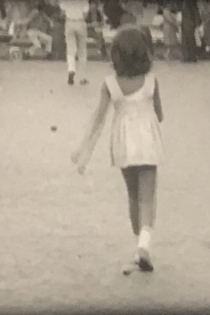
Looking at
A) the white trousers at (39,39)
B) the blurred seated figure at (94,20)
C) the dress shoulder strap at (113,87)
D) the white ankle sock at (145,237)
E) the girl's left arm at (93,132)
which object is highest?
the blurred seated figure at (94,20)

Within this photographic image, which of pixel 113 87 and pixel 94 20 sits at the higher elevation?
pixel 94 20

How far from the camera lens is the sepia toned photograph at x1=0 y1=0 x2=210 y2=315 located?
1.39m

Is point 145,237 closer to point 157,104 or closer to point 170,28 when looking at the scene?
point 157,104

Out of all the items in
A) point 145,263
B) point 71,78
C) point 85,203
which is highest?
point 71,78

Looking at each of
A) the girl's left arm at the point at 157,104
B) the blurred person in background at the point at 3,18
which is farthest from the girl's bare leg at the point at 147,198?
the blurred person in background at the point at 3,18

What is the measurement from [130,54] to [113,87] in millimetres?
77

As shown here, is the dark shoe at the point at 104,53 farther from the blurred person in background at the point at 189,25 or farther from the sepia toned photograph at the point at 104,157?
the blurred person in background at the point at 189,25

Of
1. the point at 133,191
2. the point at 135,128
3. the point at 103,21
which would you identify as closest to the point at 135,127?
the point at 135,128

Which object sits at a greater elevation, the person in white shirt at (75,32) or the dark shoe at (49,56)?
the person in white shirt at (75,32)

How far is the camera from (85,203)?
4.73 feet

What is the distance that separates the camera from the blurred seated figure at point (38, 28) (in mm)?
1479

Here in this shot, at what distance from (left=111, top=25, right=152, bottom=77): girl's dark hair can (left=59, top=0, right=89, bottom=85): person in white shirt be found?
0.09 metres

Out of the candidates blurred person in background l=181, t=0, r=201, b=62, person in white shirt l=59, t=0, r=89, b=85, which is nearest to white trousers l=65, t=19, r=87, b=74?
person in white shirt l=59, t=0, r=89, b=85

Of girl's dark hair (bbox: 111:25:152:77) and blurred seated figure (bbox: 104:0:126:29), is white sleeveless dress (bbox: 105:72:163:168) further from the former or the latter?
blurred seated figure (bbox: 104:0:126:29)
